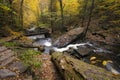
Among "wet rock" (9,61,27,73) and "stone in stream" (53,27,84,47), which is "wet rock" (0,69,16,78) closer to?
"wet rock" (9,61,27,73)

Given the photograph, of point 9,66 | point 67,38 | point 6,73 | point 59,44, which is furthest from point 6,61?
point 67,38

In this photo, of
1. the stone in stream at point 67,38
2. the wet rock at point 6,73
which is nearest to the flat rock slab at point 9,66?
the wet rock at point 6,73

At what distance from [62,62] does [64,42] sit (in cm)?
1004

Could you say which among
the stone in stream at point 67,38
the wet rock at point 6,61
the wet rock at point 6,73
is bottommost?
the stone in stream at point 67,38

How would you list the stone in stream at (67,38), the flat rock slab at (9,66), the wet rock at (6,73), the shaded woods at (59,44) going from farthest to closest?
the stone in stream at (67,38), the shaded woods at (59,44), the flat rock slab at (9,66), the wet rock at (6,73)

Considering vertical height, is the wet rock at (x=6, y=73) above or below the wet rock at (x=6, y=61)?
below

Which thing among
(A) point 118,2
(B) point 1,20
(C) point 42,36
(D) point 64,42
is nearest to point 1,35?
(B) point 1,20

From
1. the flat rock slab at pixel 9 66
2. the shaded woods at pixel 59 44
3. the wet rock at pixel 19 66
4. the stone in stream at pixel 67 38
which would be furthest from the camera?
the stone in stream at pixel 67 38

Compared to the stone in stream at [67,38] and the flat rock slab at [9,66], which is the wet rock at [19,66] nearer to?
the flat rock slab at [9,66]

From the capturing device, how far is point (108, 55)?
13.3 meters

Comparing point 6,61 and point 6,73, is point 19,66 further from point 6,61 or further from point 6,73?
point 6,73

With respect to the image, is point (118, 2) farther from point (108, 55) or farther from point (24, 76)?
point (24, 76)

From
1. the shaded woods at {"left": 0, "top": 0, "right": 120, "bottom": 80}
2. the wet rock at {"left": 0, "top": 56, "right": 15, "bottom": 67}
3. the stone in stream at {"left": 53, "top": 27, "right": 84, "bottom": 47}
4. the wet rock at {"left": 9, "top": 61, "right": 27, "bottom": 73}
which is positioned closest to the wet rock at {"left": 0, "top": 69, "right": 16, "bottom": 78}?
the shaded woods at {"left": 0, "top": 0, "right": 120, "bottom": 80}

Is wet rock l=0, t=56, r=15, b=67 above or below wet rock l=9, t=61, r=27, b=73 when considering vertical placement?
above
